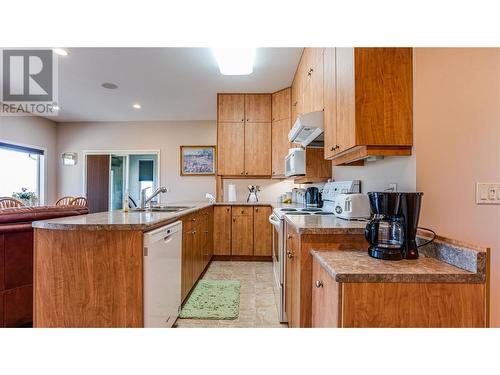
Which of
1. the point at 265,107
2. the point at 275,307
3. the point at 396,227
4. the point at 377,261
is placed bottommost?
the point at 275,307

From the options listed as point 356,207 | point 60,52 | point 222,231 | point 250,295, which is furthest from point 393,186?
point 60,52

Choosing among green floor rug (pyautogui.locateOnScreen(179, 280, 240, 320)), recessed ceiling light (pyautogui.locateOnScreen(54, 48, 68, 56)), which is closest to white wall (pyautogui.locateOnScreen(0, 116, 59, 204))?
recessed ceiling light (pyautogui.locateOnScreen(54, 48, 68, 56))

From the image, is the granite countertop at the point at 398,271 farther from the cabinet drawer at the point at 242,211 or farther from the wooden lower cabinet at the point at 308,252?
the cabinet drawer at the point at 242,211

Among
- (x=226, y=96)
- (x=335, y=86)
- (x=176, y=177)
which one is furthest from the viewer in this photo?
(x=176, y=177)

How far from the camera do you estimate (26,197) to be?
5098 millimetres

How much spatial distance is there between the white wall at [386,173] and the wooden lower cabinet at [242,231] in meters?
2.11

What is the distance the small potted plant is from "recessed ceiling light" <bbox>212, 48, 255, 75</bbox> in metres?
4.80

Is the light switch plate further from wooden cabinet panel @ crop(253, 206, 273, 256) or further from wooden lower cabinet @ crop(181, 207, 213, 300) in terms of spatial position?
wooden cabinet panel @ crop(253, 206, 273, 256)

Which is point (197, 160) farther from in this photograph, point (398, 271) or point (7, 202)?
point (398, 271)

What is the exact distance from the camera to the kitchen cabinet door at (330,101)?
69.4 inches
